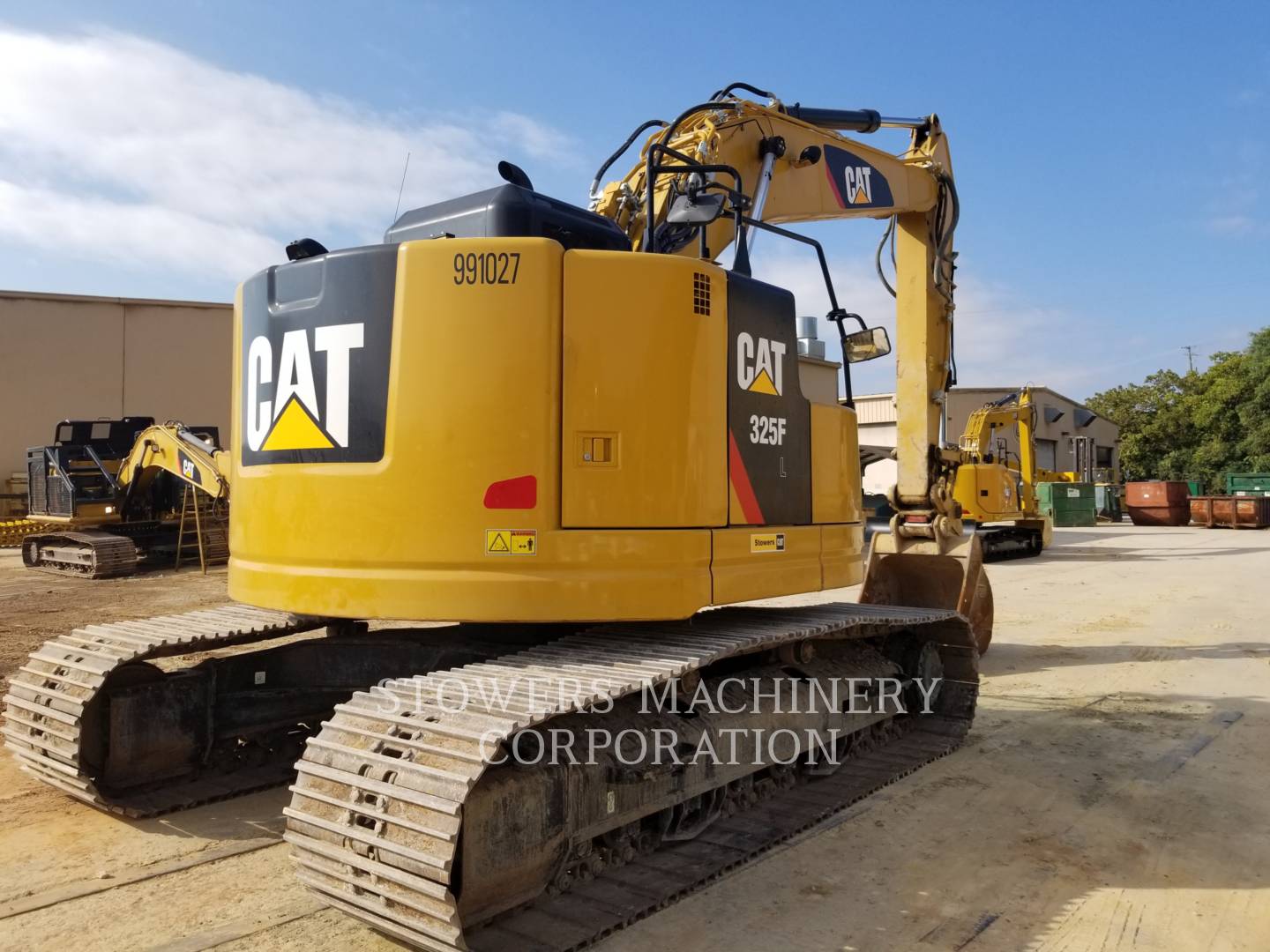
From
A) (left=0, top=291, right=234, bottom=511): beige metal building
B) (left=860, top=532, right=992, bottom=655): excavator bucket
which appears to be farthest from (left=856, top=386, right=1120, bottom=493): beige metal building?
(left=860, top=532, right=992, bottom=655): excavator bucket

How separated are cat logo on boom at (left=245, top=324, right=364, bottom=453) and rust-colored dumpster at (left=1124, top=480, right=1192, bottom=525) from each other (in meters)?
38.6

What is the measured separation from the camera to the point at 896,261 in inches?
375

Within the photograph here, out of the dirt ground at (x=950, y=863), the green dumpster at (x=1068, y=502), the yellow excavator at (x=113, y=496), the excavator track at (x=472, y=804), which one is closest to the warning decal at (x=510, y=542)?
the excavator track at (x=472, y=804)

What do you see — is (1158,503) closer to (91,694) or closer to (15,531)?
(15,531)

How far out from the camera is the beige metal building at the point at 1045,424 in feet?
146

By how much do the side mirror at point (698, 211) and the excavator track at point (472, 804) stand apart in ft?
6.07

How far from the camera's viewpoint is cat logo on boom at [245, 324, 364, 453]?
4.12m

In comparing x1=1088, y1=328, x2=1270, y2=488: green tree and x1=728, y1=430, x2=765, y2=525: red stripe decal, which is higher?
x1=1088, y1=328, x2=1270, y2=488: green tree

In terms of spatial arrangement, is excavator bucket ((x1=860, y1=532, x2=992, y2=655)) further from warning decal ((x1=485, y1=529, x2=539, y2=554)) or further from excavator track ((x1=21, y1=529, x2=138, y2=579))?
excavator track ((x1=21, y1=529, x2=138, y2=579))

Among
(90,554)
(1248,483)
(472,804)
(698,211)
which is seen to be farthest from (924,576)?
(1248,483)

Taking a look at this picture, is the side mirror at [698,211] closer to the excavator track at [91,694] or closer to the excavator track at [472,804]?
the excavator track at [472,804]

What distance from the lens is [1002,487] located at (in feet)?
60.0

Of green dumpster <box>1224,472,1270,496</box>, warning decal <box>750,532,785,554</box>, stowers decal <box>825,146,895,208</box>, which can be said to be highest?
stowers decal <box>825,146,895,208</box>

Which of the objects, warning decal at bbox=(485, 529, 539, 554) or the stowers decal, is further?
the stowers decal
